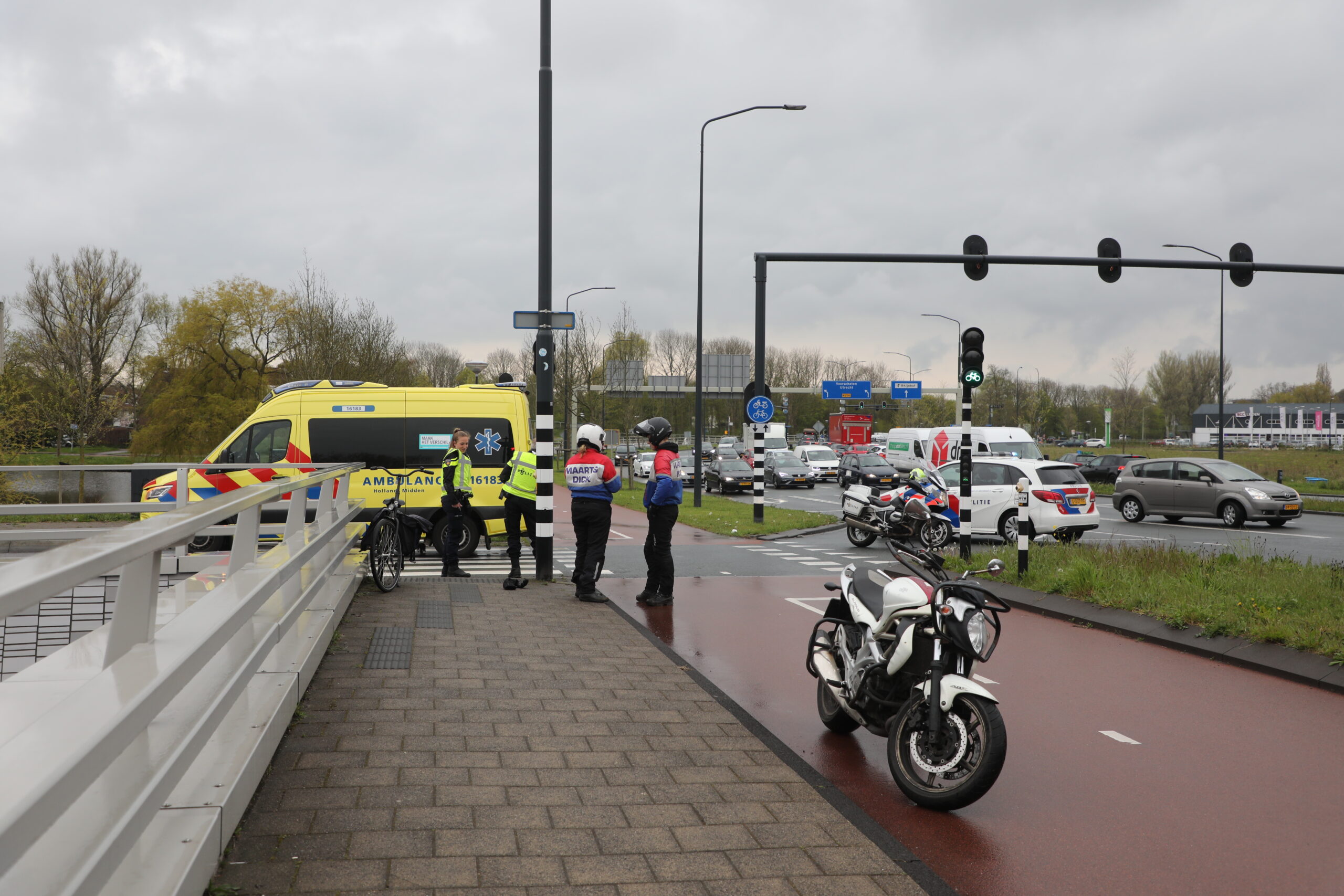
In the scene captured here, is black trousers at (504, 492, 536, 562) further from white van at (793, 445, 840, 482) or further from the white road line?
white van at (793, 445, 840, 482)

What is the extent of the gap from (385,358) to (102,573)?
35.3m

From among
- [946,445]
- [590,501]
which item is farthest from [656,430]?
[946,445]

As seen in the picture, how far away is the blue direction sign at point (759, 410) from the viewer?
21797 mm

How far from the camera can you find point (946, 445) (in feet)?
111

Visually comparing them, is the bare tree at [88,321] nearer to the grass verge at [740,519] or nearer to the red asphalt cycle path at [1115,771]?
the grass verge at [740,519]

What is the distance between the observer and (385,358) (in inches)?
1417

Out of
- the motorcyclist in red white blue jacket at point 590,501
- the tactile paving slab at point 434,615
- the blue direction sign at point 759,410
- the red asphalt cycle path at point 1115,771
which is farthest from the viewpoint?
the blue direction sign at point 759,410

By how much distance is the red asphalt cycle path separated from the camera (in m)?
4.00

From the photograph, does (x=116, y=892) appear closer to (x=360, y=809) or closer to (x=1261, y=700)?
(x=360, y=809)

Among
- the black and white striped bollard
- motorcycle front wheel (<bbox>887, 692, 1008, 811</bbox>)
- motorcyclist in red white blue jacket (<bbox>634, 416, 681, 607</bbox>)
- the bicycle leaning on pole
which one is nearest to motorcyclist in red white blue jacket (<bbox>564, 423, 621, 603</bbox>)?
motorcyclist in red white blue jacket (<bbox>634, 416, 681, 607</bbox>)

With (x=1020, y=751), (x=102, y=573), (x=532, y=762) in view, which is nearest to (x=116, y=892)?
(x=102, y=573)

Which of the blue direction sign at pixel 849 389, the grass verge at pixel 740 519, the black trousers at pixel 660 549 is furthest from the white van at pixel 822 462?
the black trousers at pixel 660 549

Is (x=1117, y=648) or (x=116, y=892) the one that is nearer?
(x=116, y=892)

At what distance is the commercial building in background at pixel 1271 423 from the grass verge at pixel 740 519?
86336 mm
